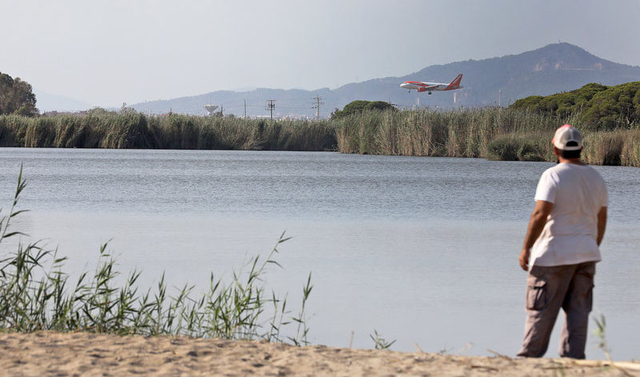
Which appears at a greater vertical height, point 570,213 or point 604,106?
point 604,106

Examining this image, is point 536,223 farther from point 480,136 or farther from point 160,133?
point 160,133

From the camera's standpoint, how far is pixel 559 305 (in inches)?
166

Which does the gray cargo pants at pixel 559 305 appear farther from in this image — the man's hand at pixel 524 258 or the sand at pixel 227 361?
the sand at pixel 227 361

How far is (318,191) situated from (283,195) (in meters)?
1.18

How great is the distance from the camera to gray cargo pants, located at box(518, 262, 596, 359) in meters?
4.16

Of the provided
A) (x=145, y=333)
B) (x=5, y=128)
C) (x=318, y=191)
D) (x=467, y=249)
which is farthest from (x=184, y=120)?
(x=145, y=333)

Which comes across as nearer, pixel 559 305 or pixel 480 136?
pixel 559 305

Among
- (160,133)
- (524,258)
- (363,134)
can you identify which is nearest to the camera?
(524,258)

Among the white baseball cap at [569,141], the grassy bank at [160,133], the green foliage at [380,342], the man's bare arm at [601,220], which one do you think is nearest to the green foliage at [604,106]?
the grassy bank at [160,133]

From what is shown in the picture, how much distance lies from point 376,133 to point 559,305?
3058cm

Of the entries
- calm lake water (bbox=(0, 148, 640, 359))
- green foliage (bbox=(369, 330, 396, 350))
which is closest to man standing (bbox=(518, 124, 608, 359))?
calm lake water (bbox=(0, 148, 640, 359))

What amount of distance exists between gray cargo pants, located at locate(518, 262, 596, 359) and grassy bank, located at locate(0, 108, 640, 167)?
2224cm

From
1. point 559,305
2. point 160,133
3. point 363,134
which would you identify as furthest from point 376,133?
point 559,305

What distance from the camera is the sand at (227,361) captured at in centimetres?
369
